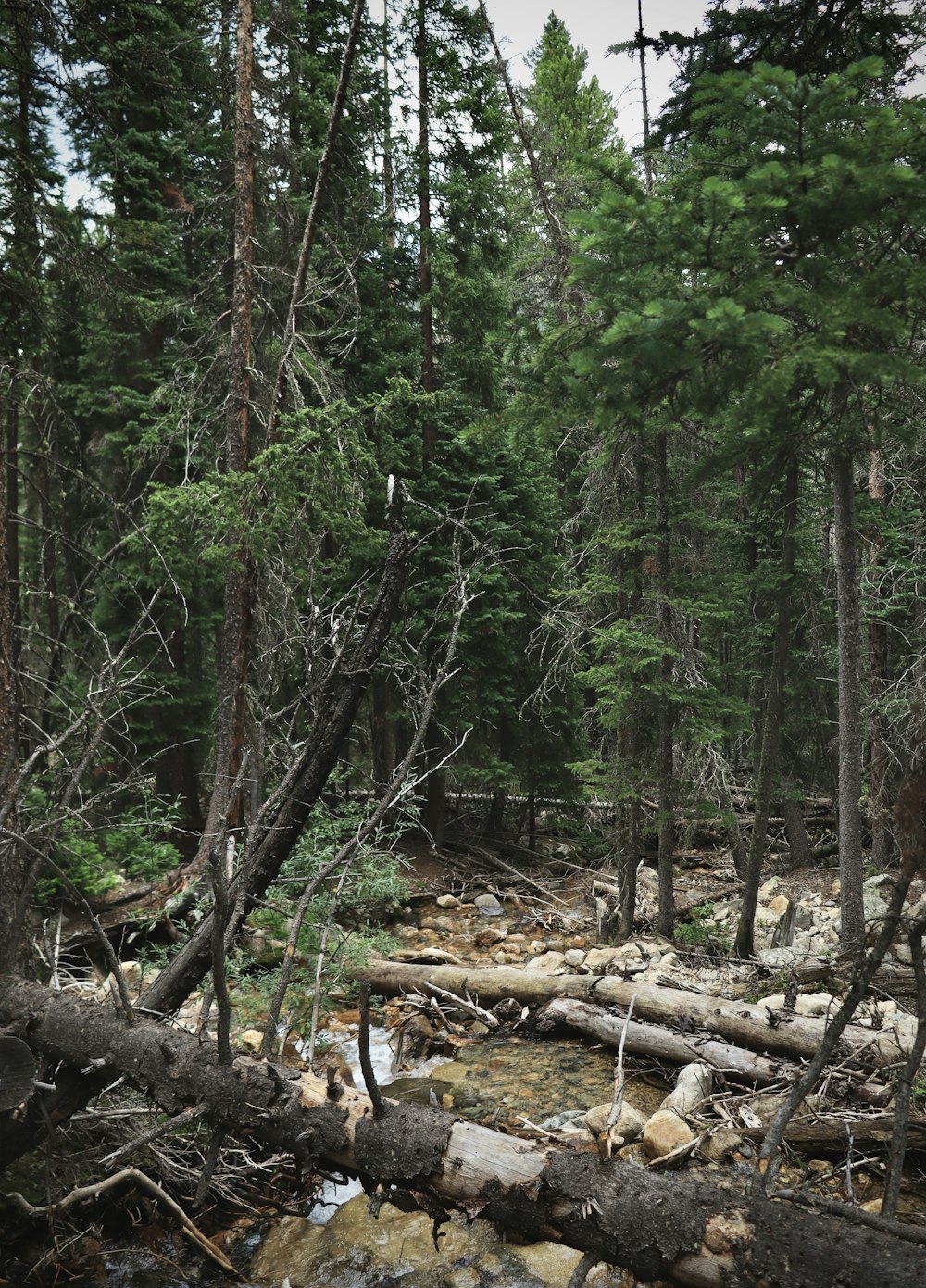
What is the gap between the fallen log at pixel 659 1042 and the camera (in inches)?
249

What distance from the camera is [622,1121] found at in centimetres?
575

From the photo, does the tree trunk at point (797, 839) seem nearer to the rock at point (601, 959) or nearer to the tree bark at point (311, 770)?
the rock at point (601, 959)

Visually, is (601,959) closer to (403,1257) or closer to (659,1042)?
(659,1042)

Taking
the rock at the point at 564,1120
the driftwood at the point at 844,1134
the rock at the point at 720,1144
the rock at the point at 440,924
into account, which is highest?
the driftwood at the point at 844,1134

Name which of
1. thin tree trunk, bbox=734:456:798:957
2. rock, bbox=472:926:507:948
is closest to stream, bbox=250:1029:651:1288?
thin tree trunk, bbox=734:456:798:957

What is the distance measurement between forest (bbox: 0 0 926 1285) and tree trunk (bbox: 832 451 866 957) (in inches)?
1.5

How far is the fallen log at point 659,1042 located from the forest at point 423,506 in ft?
4.27

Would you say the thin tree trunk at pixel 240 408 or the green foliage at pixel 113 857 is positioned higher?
the thin tree trunk at pixel 240 408

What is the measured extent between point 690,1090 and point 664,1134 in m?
0.75

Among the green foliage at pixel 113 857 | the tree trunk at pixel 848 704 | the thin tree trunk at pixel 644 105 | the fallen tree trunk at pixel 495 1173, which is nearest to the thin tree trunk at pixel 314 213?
the thin tree trunk at pixel 644 105

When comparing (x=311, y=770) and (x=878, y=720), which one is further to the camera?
(x=878, y=720)

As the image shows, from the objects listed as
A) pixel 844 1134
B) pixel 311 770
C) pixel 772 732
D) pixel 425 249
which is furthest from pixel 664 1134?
pixel 425 249

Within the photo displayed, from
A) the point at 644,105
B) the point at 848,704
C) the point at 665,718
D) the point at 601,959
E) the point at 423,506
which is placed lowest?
the point at 601,959

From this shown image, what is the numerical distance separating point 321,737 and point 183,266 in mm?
12405
